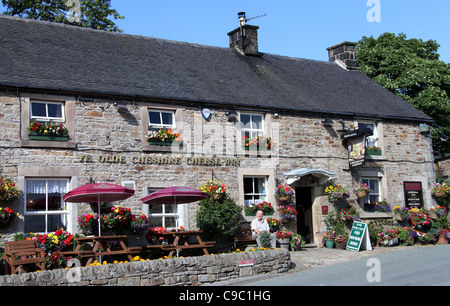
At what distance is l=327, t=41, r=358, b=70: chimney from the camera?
23.7m

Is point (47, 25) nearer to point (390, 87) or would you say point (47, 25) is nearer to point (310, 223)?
point (310, 223)

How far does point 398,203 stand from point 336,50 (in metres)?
8.17

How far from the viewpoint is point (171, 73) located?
17.5 meters

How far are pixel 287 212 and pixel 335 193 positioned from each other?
1.91 metres

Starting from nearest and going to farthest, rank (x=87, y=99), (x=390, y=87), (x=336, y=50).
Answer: (x=87, y=99), (x=336, y=50), (x=390, y=87)

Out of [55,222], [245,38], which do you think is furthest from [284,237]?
[245,38]

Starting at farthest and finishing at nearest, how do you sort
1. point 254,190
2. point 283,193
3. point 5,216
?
1. point 254,190
2. point 283,193
3. point 5,216

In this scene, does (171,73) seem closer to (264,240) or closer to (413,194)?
(264,240)

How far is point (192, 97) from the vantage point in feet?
53.0

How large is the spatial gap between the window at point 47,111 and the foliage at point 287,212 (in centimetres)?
715

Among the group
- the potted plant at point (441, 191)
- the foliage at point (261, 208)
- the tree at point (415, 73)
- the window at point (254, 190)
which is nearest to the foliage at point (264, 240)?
the foliage at point (261, 208)

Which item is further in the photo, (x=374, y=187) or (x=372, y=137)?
(x=372, y=137)

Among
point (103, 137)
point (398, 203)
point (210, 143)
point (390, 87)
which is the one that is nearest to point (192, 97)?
point (210, 143)
